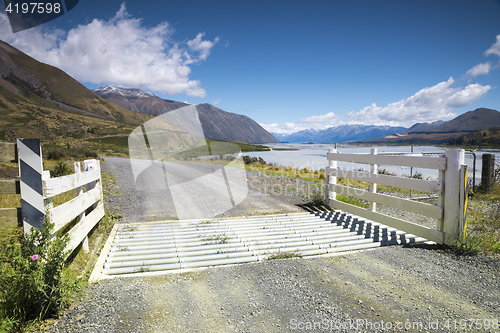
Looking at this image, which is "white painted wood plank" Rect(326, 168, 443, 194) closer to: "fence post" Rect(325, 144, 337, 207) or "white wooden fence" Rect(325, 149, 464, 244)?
"white wooden fence" Rect(325, 149, 464, 244)

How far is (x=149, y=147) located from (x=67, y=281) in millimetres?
4312

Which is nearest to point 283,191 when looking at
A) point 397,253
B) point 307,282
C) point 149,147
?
point 149,147

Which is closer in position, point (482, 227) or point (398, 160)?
point (398, 160)

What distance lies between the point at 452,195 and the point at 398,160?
1.16 m

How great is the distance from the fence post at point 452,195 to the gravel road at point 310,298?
0.39 m

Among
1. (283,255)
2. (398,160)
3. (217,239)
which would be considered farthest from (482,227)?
(217,239)

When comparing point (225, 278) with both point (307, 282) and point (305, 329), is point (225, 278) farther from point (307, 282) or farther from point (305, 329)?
point (305, 329)

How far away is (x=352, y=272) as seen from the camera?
3.71 meters

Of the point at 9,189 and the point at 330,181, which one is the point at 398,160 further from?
the point at 9,189

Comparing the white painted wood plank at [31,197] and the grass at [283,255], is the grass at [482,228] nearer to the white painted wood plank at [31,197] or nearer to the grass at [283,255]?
the grass at [283,255]

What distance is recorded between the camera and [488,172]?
10.4 meters

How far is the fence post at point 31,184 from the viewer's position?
278cm

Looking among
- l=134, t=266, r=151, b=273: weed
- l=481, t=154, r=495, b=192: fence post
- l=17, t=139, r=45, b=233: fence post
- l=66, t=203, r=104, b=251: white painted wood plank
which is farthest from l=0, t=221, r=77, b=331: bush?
l=481, t=154, r=495, b=192: fence post

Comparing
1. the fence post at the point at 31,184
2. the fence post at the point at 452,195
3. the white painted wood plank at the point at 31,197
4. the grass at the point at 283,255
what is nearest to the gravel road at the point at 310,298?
the grass at the point at 283,255
